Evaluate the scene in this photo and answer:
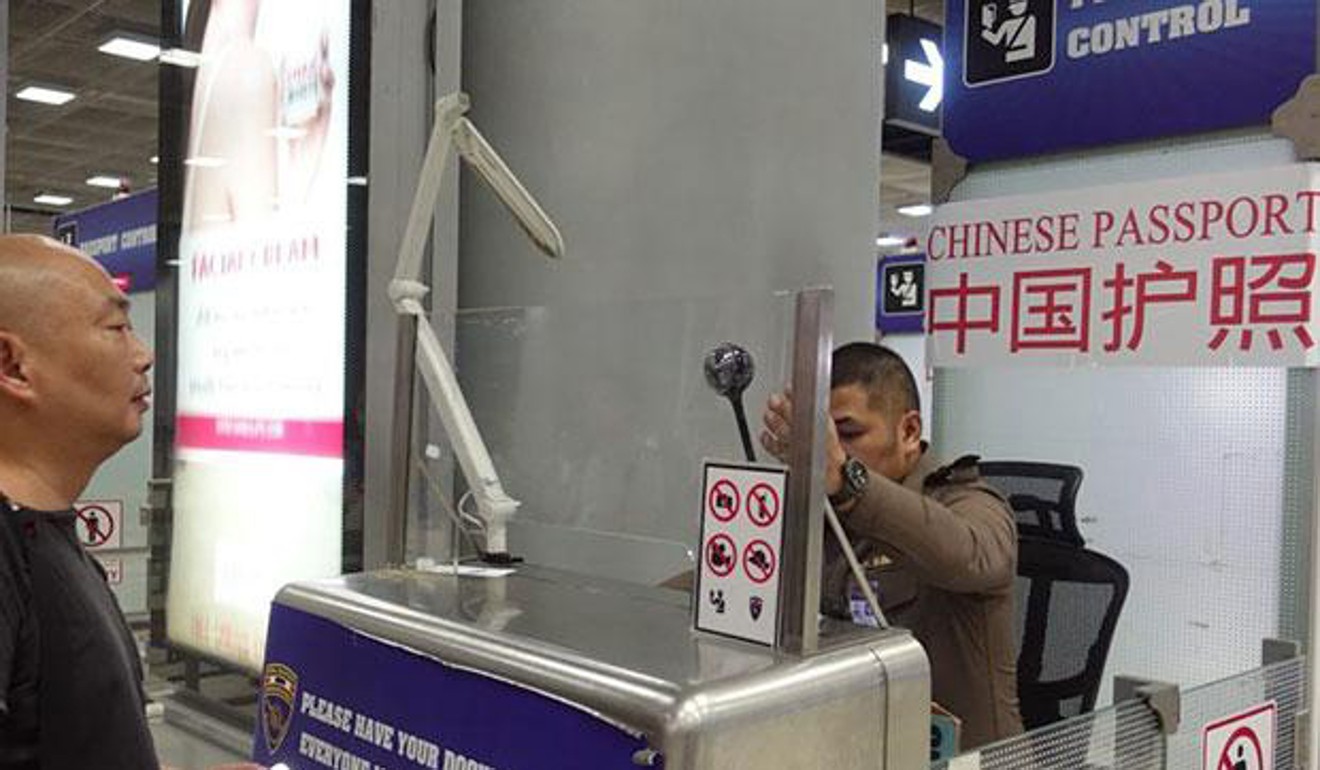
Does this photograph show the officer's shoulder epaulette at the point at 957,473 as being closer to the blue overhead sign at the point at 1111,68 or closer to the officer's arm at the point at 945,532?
the officer's arm at the point at 945,532

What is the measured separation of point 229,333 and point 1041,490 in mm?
1698

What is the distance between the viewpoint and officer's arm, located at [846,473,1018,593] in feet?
4.58

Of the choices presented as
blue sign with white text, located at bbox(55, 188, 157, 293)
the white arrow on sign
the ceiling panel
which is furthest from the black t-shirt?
blue sign with white text, located at bbox(55, 188, 157, 293)

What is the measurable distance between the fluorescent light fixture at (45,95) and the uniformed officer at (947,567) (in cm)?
995

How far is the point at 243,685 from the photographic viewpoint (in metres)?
2.30

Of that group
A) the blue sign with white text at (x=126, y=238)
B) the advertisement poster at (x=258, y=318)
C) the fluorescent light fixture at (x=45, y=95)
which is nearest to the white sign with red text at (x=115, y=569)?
the blue sign with white text at (x=126, y=238)

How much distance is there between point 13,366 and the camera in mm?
1136

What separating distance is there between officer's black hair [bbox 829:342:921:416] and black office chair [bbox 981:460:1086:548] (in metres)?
0.90

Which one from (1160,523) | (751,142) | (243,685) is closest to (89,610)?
(751,142)

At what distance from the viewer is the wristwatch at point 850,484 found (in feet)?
4.30

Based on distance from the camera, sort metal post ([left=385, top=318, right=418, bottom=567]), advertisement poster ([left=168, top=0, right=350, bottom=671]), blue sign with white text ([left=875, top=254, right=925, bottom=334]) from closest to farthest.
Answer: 1. metal post ([left=385, top=318, right=418, bottom=567])
2. advertisement poster ([left=168, top=0, right=350, bottom=671])
3. blue sign with white text ([left=875, top=254, right=925, bottom=334])

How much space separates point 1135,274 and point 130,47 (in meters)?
7.95

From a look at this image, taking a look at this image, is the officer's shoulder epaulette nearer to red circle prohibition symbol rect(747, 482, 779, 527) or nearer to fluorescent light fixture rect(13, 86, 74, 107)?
red circle prohibition symbol rect(747, 482, 779, 527)

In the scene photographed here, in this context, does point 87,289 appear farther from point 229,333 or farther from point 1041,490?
Result: point 1041,490
